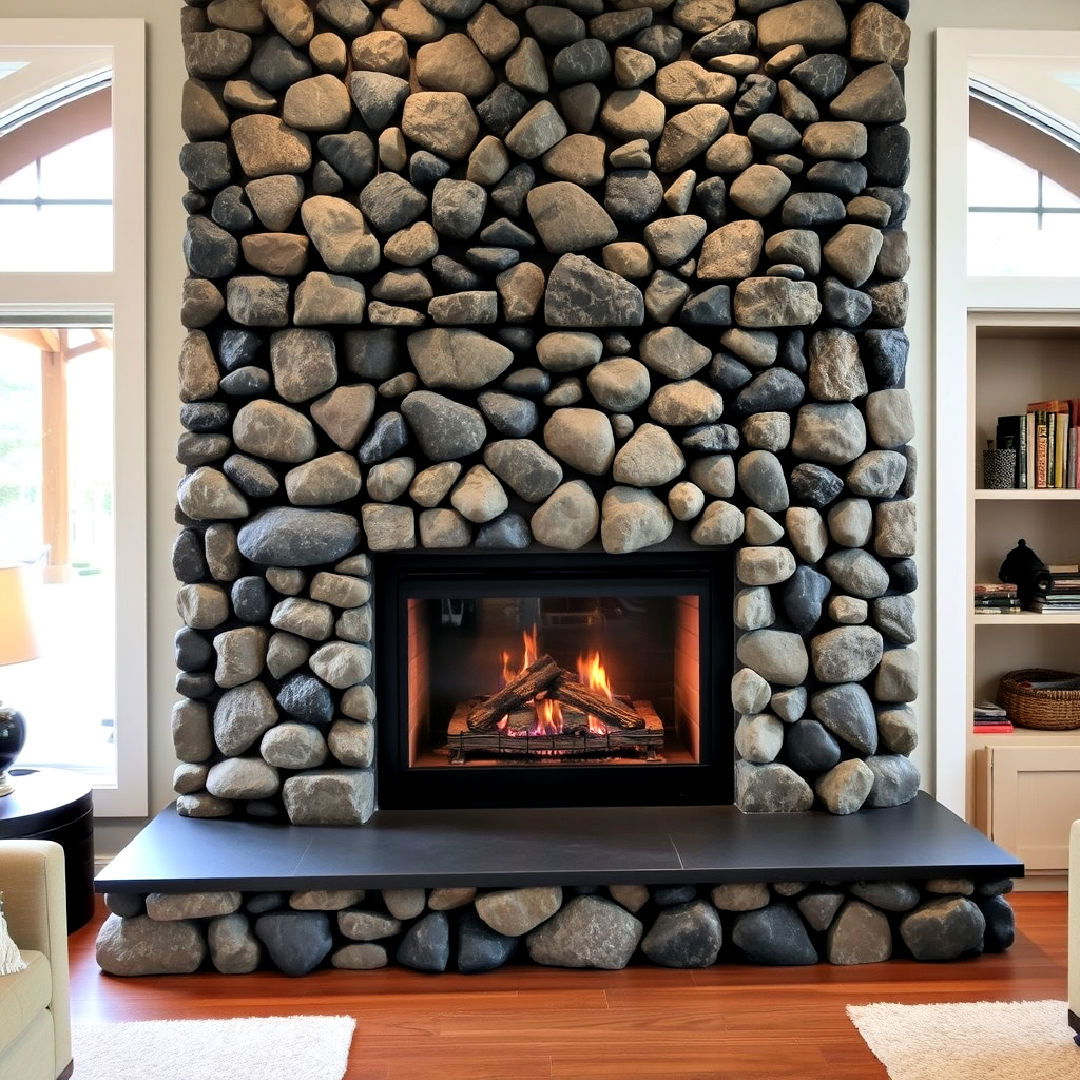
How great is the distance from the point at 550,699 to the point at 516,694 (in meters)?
0.12

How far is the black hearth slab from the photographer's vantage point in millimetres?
2723

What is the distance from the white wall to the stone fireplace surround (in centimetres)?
34

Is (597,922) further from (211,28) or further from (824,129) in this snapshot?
(211,28)

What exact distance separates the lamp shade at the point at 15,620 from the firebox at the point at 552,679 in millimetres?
982

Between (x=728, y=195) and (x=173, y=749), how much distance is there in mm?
2492

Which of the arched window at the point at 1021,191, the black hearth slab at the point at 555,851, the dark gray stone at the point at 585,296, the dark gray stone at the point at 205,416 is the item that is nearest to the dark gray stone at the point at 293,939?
the black hearth slab at the point at 555,851

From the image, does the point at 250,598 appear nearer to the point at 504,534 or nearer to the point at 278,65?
the point at 504,534

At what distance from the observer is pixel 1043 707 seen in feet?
11.6

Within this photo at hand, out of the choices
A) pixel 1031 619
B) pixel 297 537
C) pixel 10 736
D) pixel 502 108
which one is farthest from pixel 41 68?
pixel 1031 619

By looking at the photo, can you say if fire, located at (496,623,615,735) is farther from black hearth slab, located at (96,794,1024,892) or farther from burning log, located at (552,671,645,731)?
black hearth slab, located at (96,794,1024,892)

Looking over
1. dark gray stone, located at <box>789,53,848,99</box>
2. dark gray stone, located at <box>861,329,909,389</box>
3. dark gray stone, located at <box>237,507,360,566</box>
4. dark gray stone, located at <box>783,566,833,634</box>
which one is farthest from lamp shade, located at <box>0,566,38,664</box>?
dark gray stone, located at <box>789,53,848,99</box>

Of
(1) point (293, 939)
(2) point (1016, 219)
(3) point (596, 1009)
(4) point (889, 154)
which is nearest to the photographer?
(3) point (596, 1009)

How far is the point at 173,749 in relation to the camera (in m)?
3.46

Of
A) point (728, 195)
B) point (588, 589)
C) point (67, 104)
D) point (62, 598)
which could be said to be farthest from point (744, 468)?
point (67, 104)
